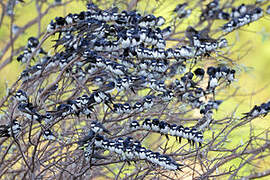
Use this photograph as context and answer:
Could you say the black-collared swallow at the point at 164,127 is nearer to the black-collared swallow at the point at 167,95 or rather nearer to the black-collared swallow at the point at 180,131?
the black-collared swallow at the point at 180,131

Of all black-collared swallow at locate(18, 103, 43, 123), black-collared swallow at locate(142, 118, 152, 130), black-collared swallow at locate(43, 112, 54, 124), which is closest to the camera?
black-collared swallow at locate(18, 103, 43, 123)

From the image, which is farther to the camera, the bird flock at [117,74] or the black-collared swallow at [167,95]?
the black-collared swallow at [167,95]

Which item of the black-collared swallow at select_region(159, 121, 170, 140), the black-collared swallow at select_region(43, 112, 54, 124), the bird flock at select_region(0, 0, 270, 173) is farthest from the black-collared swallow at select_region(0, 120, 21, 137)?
the black-collared swallow at select_region(159, 121, 170, 140)

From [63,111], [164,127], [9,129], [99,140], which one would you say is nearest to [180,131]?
[164,127]

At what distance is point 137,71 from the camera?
2848 millimetres

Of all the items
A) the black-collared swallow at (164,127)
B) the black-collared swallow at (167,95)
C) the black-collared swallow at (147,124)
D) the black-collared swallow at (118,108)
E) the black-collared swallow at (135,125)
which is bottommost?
the black-collared swallow at (164,127)

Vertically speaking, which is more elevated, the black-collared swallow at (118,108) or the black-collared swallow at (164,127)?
the black-collared swallow at (118,108)

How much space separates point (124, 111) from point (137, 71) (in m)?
0.35

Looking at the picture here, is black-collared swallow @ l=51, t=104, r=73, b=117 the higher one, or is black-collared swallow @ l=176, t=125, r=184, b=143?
black-collared swallow @ l=51, t=104, r=73, b=117

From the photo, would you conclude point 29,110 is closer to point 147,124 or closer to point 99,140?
point 99,140

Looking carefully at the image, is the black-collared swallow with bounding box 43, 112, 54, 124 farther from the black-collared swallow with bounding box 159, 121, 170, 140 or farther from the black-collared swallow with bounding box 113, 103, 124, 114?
the black-collared swallow with bounding box 159, 121, 170, 140

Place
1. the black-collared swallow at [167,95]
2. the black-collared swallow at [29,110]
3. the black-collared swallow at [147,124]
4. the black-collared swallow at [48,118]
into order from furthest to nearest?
the black-collared swallow at [167,95]
the black-collared swallow at [147,124]
the black-collared swallow at [48,118]
the black-collared swallow at [29,110]

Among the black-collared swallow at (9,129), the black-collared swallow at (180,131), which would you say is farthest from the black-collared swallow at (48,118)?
the black-collared swallow at (180,131)

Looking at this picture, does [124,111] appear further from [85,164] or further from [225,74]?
[225,74]
